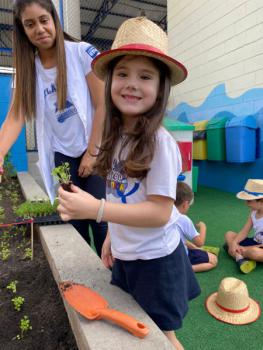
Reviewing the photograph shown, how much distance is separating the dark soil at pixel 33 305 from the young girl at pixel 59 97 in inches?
17.1

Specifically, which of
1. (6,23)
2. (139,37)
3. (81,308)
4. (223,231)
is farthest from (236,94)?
(6,23)

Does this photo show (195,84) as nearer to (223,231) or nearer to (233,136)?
(233,136)

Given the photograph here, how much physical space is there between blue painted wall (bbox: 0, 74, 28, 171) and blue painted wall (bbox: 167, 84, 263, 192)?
308 cm


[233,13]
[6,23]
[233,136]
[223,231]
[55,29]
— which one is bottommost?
[223,231]

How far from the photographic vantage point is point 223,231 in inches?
125

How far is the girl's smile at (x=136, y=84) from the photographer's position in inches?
42.4

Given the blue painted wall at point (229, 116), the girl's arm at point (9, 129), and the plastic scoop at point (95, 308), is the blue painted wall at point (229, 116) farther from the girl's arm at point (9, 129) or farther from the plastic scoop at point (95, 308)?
the plastic scoop at point (95, 308)

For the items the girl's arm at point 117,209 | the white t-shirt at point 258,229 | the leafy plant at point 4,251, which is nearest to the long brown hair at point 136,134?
the girl's arm at point 117,209

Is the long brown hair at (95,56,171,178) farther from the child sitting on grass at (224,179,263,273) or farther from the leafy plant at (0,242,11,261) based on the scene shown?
the child sitting on grass at (224,179,263,273)

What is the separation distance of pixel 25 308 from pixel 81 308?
54 centimetres

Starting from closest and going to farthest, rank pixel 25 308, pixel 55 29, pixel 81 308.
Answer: pixel 81 308
pixel 25 308
pixel 55 29

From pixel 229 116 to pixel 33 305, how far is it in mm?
4041

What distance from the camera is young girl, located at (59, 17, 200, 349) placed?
1006 mm

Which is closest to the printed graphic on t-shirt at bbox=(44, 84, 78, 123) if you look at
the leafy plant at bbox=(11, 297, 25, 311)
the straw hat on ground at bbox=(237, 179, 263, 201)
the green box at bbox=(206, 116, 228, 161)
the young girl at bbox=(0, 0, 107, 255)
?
the young girl at bbox=(0, 0, 107, 255)
